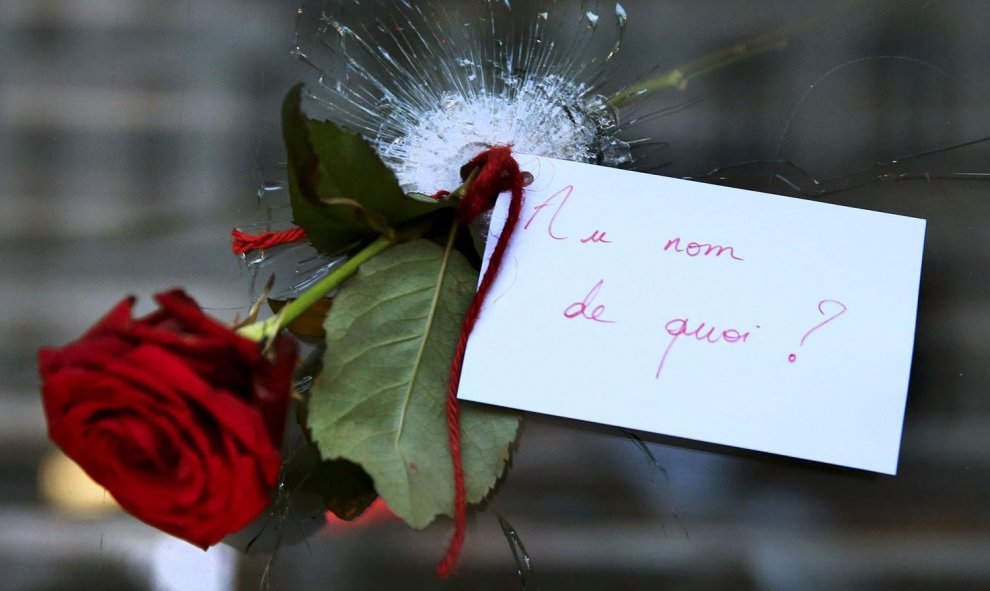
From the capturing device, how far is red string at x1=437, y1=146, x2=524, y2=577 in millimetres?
324

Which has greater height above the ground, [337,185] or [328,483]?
[337,185]

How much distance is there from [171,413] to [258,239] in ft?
0.47

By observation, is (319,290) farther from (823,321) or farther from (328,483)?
(823,321)

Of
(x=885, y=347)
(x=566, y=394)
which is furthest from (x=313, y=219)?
(x=885, y=347)

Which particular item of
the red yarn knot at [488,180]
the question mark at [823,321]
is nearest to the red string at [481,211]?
the red yarn knot at [488,180]

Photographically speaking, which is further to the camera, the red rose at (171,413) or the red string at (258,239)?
the red string at (258,239)

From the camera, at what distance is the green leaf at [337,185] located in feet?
0.94

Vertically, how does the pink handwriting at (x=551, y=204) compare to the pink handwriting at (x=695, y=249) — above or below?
above

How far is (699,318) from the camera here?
346mm

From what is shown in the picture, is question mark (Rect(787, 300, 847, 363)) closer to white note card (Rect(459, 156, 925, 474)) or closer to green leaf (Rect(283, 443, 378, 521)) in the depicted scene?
white note card (Rect(459, 156, 925, 474))

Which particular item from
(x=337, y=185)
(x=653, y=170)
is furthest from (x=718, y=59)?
(x=337, y=185)

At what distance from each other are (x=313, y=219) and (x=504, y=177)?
88 millimetres

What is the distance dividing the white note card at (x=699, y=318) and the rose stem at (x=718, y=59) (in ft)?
0.19

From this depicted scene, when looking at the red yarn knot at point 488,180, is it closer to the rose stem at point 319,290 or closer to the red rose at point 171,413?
the rose stem at point 319,290
